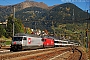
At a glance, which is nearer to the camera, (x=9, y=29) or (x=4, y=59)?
(x=4, y=59)

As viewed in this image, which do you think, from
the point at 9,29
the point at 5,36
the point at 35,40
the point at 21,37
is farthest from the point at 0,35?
the point at 21,37

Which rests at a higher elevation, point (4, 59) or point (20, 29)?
point (20, 29)

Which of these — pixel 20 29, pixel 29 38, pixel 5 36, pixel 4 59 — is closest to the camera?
pixel 4 59

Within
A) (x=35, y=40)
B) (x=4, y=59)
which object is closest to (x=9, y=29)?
(x=35, y=40)

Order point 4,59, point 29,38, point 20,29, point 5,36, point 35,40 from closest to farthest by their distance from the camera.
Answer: point 4,59
point 29,38
point 35,40
point 5,36
point 20,29

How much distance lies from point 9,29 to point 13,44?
75.8 metres

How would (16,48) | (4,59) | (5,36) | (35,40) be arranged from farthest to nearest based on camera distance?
(5,36) → (35,40) → (16,48) → (4,59)

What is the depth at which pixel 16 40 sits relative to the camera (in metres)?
46.9

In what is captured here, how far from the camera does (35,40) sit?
56.2 m

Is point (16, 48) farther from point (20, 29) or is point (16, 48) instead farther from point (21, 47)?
point (20, 29)

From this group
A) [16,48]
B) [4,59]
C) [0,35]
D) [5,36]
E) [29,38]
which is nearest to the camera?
[4,59]

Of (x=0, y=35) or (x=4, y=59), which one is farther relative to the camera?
(x=0, y=35)

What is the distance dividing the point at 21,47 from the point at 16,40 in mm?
1845

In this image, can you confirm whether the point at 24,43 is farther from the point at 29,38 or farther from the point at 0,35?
the point at 0,35
